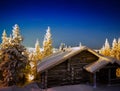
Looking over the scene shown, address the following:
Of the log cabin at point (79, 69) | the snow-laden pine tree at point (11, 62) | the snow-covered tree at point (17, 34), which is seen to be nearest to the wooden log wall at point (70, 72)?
the log cabin at point (79, 69)

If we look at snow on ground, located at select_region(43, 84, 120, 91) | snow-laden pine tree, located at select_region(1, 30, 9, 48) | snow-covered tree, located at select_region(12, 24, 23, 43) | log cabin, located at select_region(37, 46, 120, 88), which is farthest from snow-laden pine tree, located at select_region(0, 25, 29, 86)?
snow on ground, located at select_region(43, 84, 120, 91)

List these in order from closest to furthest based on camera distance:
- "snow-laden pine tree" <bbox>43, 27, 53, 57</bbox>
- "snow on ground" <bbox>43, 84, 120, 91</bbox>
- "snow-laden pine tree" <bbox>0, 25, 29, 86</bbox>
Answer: "snow on ground" <bbox>43, 84, 120, 91</bbox> < "snow-laden pine tree" <bbox>0, 25, 29, 86</bbox> < "snow-laden pine tree" <bbox>43, 27, 53, 57</bbox>

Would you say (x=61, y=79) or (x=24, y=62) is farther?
(x=24, y=62)

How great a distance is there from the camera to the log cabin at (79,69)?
72.0ft

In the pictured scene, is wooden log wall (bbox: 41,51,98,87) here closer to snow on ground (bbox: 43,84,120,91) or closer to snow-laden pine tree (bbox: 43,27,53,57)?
snow on ground (bbox: 43,84,120,91)

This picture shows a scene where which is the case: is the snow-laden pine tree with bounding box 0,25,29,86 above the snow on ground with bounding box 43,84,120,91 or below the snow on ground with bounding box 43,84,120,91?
above

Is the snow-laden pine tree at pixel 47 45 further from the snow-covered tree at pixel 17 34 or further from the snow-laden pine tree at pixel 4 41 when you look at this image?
the snow-laden pine tree at pixel 4 41

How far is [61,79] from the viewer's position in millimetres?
23141

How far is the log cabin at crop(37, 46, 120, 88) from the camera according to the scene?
22.0m

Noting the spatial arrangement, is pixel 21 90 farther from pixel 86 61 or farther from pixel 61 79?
pixel 86 61

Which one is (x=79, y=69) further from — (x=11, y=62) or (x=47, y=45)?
(x=47, y=45)

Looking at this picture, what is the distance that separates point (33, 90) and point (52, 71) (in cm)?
369

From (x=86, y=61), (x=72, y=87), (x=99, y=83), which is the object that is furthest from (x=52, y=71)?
(x=99, y=83)

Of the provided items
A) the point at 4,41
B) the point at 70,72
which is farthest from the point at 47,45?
the point at 70,72
